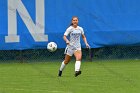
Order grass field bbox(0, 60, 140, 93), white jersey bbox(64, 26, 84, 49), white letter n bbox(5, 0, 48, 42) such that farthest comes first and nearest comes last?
white letter n bbox(5, 0, 48, 42) → white jersey bbox(64, 26, 84, 49) → grass field bbox(0, 60, 140, 93)

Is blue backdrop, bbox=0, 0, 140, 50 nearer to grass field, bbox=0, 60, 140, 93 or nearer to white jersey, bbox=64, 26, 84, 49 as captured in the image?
grass field, bbox=0, 60, 140, 93

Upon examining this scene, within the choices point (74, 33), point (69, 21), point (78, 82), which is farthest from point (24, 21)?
point (78, 82)

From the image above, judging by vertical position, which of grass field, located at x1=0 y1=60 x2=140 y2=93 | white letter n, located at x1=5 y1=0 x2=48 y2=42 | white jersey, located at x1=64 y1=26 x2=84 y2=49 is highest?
white letter n, located at x1=5 y1=0 x2=48 y2=42

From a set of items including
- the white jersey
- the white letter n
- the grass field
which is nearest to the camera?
the grass field

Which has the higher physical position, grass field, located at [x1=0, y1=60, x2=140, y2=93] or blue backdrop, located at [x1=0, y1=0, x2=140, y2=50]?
blue backdrop, located at [x1=0, y1=0, x2=140, y2=50]

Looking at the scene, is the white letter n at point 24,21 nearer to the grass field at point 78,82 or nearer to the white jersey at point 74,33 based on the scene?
the grass field at point 78,82

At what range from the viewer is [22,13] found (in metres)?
21.5

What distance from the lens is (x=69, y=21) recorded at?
Result: 858 inches

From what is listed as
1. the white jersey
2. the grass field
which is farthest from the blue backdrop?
the white jersey

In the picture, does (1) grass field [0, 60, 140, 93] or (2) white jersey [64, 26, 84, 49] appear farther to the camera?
(2) white jersey [64, 26, 84, 49]

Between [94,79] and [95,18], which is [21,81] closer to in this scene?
[94,79]

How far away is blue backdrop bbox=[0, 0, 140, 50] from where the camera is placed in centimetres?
2142

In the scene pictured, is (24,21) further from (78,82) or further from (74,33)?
(78,82)

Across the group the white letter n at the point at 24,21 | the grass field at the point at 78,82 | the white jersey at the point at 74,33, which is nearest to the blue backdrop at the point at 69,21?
the white letter n at the point at 24,21
